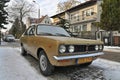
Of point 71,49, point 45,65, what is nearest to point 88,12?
point 45,65

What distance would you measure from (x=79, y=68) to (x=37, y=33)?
1.96 m

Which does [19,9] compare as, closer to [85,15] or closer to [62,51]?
[85,15]

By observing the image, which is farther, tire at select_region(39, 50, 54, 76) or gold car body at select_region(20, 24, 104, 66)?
tire at select_region(39, 50, 54, 76)

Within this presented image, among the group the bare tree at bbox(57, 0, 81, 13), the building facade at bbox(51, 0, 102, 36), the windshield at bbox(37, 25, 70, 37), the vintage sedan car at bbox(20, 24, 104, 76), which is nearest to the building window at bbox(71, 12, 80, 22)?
the building facade at bbox(51, 0, 102, 36)

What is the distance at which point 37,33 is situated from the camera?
7359mm

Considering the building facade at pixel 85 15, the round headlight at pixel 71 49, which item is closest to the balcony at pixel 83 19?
the building facade at pixel 85 15

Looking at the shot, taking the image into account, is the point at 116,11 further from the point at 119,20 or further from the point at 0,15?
the point at 0,15

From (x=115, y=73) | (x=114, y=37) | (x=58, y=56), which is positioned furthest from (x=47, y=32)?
(x=114, y=37)

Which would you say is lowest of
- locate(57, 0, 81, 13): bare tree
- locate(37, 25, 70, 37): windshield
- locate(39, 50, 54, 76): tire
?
locate(39, 50, 54, 76): tire

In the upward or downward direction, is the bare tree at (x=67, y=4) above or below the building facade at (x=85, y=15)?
above

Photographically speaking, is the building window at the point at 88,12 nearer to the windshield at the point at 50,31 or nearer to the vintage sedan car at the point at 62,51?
the windshield at the point at 50,31

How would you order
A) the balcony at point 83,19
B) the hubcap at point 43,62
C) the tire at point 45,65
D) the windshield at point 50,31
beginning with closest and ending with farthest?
the tire at point 45,65 → the hubcap at point 43,62 → the windshield at point 50,31 → the balcony at point 83,19

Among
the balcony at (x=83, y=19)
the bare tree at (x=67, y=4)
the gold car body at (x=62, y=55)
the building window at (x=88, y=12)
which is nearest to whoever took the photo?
the gold car body at (x=62, y=55)

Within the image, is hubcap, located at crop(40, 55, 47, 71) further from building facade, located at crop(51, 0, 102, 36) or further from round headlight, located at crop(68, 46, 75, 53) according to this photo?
building facade, located at crop(51, 0, 102, 36)
